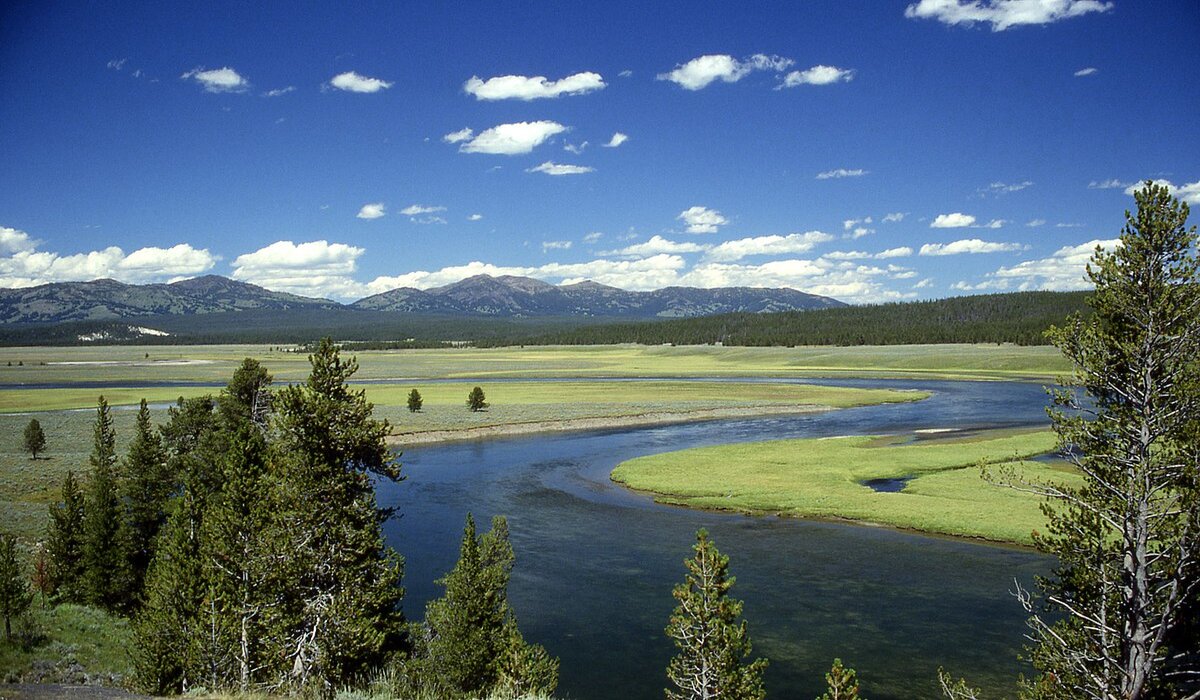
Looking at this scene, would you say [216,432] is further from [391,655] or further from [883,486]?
[883,486]

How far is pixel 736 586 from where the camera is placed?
29.9 meters

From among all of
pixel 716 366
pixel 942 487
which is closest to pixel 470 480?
pixel 942 487

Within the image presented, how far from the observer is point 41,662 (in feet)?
A: 76.2

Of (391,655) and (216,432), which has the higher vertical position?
(216,432)

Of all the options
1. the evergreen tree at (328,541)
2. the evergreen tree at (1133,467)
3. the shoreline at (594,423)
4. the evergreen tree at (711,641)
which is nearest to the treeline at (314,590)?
the evergreen tree at (328,541)

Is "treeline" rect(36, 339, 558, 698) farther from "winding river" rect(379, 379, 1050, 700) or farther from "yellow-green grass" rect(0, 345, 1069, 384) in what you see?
"yellow-green grass" rect(0, 345, 1069, 384)

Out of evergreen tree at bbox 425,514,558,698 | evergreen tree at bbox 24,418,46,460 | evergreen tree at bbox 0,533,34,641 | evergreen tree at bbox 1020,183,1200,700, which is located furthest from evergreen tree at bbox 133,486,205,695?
evergreen tree at bbox 24,418,46,460

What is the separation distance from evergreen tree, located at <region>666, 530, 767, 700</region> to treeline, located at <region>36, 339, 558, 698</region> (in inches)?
178

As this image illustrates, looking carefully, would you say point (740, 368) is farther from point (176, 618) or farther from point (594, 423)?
point (176, 618)

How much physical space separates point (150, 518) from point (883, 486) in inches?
1624

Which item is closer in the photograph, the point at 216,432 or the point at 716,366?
the point at 216,432

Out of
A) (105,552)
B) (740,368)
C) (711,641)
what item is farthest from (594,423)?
(740,368)

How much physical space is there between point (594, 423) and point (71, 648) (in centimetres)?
5830

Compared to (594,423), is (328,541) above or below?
above
